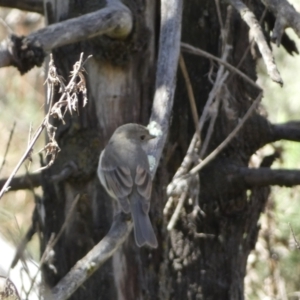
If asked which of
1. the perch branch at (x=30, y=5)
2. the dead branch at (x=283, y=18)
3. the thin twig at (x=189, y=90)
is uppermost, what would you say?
the dead branch at (x=283, y=18)

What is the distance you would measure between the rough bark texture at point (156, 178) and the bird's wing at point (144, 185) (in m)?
0.24

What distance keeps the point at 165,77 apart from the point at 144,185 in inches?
25.4

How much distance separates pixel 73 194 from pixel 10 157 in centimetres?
381

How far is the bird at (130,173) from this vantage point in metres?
4.18

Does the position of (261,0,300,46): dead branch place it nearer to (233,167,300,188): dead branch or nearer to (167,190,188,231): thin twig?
(167,190,188,231): thin twig

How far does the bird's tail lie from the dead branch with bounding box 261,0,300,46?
112 centimetres

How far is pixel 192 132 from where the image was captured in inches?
192

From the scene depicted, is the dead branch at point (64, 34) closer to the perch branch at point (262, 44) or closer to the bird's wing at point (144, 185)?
the perch branch at point (262, 44)

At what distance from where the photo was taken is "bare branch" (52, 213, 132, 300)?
2.87 meters

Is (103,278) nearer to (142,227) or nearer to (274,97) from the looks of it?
(142,227)

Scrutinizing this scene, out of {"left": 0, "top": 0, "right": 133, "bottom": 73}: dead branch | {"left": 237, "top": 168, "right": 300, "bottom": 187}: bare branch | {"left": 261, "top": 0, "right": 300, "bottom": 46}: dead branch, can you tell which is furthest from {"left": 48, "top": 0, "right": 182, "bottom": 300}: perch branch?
{"left": 237, "top": 168, "right": 300, "bottom": 187}: bare branch

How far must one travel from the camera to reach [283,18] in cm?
346

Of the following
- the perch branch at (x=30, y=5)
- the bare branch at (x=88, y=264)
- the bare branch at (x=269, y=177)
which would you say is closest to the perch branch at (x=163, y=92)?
the bare branch at (x=88, y=264)

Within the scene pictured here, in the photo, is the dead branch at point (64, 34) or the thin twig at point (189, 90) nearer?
the dead branch at point (64, 34)
